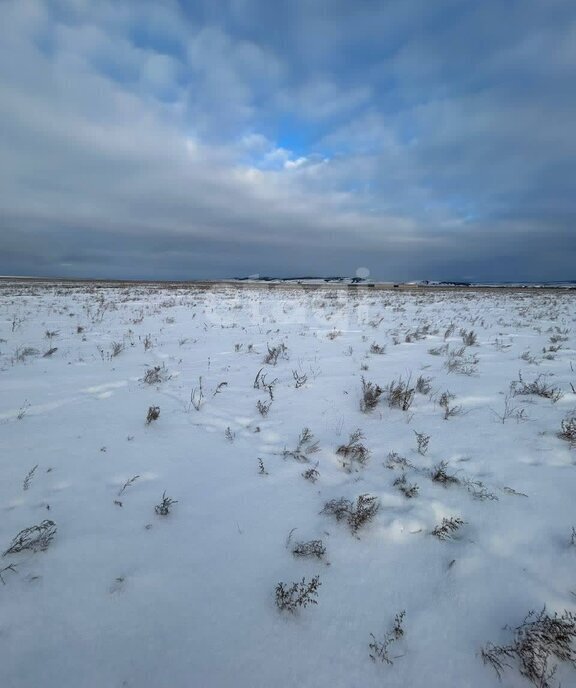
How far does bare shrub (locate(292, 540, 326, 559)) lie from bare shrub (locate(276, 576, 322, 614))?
194 mm

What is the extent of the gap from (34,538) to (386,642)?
220 cm

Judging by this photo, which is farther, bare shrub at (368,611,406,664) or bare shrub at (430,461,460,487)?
bare shrub at (430,461,460,487)

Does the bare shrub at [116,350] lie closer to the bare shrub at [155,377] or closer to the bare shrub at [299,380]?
the bare shrub at [155,377]

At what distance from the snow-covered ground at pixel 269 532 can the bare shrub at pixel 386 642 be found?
0.01m

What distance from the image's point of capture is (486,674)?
1.54 metres

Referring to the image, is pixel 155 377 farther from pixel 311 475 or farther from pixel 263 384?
pixel 311 475

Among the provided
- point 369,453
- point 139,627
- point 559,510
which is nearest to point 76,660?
point 139,627

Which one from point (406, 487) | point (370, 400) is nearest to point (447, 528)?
point (406, 487)

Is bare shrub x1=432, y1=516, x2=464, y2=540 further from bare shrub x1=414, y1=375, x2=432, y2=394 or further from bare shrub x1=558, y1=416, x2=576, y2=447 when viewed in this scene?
bare shrub x1=414, y1=375, x2=432, y2=394

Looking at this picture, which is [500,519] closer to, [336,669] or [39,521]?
[336,669]

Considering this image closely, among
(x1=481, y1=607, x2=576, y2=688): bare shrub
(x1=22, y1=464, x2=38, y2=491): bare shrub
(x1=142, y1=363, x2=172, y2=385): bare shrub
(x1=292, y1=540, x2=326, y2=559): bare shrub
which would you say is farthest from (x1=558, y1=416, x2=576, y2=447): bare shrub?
(x1=142, y1=363, x2=172, y2=385): bare shrub

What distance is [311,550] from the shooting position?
2.14 meters

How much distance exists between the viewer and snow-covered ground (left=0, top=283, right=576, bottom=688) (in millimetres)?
1615

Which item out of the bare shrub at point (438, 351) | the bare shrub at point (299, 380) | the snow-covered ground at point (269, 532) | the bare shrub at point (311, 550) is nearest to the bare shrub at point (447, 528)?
the snow-covered ground at point (269, 532)
